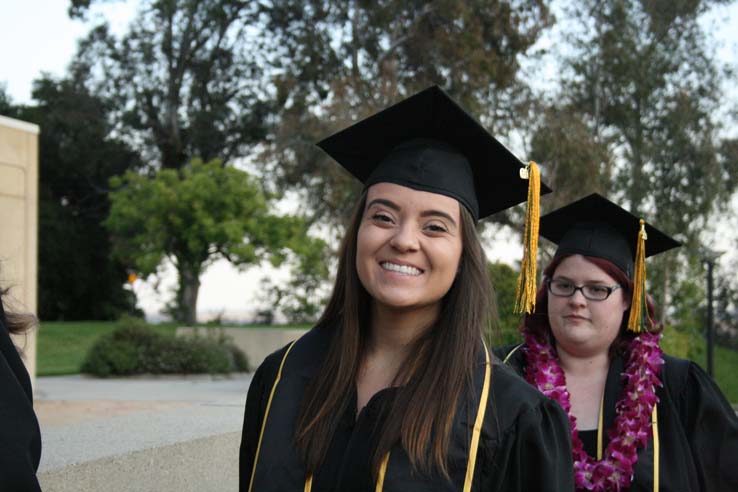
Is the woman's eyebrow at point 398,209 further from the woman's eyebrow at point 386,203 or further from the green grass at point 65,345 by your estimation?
the green grass at point 65,345

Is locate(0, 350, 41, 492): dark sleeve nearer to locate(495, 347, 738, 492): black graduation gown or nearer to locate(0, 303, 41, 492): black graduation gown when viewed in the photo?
locate(0, 303, 41, 492): black graduation gown

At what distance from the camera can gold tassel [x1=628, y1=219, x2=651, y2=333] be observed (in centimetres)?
376

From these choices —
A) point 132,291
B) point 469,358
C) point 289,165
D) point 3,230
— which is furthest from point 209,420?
point 132,291

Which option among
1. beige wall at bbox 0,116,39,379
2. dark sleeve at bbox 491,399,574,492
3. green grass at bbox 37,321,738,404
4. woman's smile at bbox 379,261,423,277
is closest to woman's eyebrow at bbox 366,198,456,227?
woman's smile at bbox 379,261,423,277

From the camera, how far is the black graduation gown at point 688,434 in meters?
3.38

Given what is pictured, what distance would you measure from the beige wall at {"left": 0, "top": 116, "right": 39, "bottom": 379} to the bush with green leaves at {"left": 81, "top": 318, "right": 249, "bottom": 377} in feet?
21.2

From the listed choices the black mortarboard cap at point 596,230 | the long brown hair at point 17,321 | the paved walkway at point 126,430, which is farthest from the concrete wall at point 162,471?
the black mortarboard cap at point 596,230

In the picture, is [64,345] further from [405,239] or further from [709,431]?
[405,239]

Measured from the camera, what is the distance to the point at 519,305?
2801 mm

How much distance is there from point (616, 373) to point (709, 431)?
0.43 meters

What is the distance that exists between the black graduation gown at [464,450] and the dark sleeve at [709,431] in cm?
149

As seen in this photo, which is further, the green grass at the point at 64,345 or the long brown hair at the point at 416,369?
the green grass at the point at 64,345

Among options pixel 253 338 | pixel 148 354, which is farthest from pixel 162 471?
pixel 253 338

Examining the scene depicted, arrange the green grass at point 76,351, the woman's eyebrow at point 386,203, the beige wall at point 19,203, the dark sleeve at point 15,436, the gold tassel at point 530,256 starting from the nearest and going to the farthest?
the dark sleeve at point 15,436, the woman's eyebrow at point 386,203, the gold tassel at point 530,256, the beige wall at point 19,203, the green grass at point 76,351
